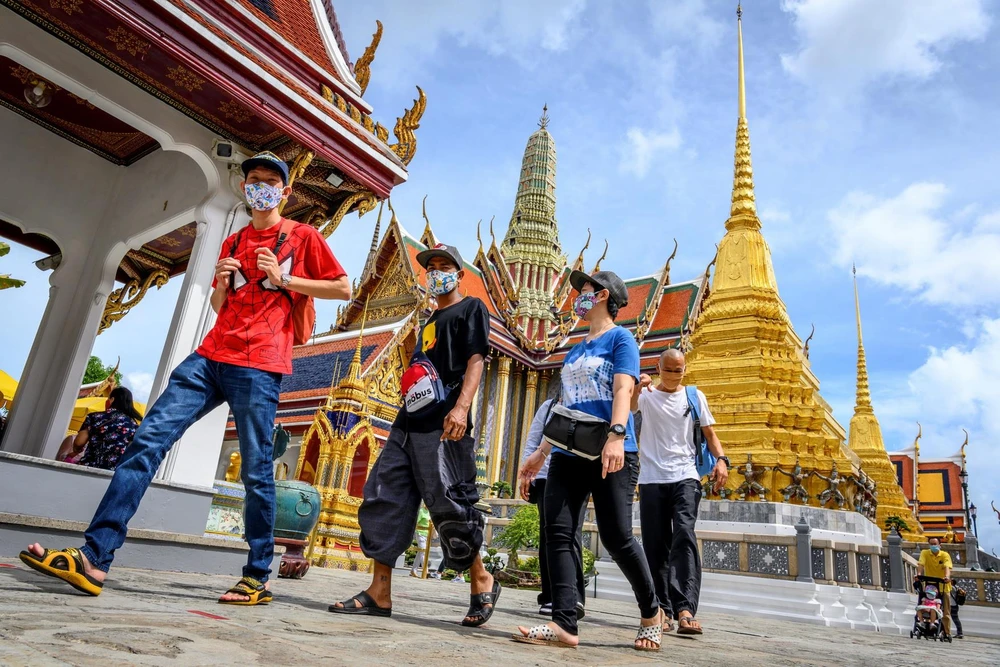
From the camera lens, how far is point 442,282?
2.93 metres

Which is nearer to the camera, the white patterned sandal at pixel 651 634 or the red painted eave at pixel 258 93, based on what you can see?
the white patterned sandal at pixel 651 634

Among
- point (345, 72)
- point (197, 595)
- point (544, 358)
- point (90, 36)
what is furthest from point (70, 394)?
point (544, 358)

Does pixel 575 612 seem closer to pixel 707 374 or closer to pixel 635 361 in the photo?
pixel 635 361

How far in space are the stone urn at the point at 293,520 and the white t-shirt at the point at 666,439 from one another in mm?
2320

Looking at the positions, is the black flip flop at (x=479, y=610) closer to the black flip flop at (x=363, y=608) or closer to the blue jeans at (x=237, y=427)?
the black flip flop at (x=363, y=608)

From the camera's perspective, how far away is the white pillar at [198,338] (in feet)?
13.1

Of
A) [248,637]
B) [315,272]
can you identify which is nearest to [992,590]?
[315,272]

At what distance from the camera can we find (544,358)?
1986cm

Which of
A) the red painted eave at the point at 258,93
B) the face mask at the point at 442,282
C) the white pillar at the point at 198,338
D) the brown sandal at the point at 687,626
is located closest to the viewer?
the face mask at the point at 442,282

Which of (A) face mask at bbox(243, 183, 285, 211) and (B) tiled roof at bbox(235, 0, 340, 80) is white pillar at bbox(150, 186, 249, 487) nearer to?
(B) tiled roof at bbox(235, 0, 340, 80)

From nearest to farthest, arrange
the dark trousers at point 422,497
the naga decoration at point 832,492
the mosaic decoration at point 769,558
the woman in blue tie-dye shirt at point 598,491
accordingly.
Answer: the woman in blue tie-dye shirt at point 598,491 < the dark trousers at point 422,497 < the mosaic decoration at point 769,558 < the naga decoration at point 832,492

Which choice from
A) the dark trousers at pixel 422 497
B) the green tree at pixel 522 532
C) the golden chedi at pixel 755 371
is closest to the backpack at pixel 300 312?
the dark trousers at pixel 422 497

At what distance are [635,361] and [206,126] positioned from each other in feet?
11.1

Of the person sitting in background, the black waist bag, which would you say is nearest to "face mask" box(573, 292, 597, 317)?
the black waist bag
